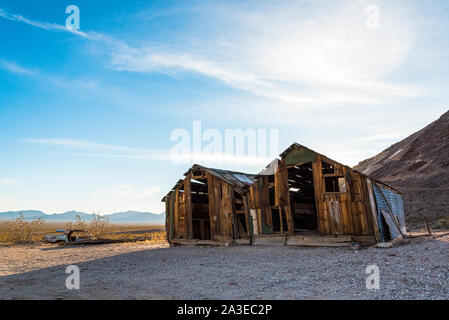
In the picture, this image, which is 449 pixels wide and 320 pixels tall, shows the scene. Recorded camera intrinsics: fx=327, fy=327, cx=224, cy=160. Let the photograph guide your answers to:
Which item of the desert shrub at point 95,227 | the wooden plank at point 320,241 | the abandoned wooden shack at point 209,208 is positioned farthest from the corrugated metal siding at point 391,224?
the desert shrub at point 95,227

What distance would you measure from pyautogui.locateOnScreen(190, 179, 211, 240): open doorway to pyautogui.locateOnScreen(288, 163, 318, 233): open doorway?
5902 millimetres

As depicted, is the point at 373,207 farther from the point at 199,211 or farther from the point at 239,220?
the point at 199,211

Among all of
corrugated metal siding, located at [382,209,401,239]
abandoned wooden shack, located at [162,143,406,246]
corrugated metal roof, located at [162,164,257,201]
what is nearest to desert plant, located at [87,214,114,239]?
corrugated metal roof, located at [162,164,257,201]

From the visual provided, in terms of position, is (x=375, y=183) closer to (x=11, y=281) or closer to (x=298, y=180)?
(x=298, y=180)

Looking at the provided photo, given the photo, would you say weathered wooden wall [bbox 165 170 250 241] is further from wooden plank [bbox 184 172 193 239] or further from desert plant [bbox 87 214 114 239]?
desert plant [bbox 87 214 114 239]

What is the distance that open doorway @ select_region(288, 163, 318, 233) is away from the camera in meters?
20.4

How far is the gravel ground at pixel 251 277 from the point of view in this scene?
742 cm

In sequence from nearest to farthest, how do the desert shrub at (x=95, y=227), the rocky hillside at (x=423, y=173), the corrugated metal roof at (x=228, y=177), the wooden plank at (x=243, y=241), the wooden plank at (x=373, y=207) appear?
the wooden plank at (x=373, y=207), the wooden plank at (x=243, y=241), the corrugated metal roof at (x=228, y=177), the desert shrub at (x=95, y=227), the rocky hillside at (x=423, y=173)

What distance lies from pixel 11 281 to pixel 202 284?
19.8 feet

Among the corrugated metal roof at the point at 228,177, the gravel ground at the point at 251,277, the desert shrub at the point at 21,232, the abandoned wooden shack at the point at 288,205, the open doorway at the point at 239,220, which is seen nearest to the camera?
the gravel ground at the point at 251,277

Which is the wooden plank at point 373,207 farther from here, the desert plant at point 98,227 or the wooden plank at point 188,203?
the desert plant at point 98,227

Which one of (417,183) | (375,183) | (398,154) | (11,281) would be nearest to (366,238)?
(375,183)

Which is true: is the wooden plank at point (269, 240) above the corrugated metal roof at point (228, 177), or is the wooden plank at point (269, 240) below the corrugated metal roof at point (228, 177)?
below
